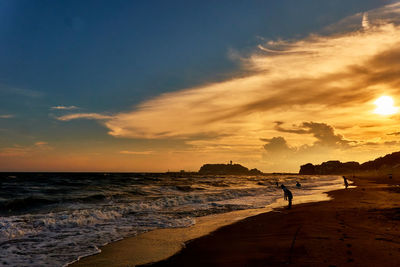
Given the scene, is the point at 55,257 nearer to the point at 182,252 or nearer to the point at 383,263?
the point at 182,252

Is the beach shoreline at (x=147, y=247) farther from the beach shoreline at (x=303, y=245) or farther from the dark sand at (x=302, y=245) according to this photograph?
the beach shoreline at (x=303, y=245)

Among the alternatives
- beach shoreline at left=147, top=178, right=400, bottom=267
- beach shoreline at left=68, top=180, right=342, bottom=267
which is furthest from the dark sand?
beach shoreline at left=68, top=180, right=342, bottom=267

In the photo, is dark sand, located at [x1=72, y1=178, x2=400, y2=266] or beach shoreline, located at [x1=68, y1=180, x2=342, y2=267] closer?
dark sand, located at [x1=72, y1=178, x2=400, y2=266]

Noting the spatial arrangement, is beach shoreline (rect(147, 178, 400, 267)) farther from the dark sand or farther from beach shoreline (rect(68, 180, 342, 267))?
beach shoreline (rect(68, 180, 342, 267))

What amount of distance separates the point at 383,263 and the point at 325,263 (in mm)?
1384

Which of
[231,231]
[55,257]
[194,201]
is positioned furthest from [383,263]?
[194,201]

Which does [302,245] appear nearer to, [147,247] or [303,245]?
[303,245]

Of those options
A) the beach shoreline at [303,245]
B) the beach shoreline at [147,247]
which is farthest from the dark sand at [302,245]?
the beach shoreline at [147,247]

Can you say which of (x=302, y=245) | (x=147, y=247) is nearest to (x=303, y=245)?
(x=302, y=245)

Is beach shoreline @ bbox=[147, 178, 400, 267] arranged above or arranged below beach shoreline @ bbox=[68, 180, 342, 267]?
above

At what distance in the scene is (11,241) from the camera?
37.1 feet

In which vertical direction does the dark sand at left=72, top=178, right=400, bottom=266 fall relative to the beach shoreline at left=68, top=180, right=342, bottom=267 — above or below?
above

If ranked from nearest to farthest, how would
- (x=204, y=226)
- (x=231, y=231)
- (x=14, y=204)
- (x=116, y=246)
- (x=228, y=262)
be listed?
(x=228, y=262)
(x=116, y=246)
(x=231, y=231)
(x=204, y=226)
(x=14, y=204)

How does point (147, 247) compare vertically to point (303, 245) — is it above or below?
below
